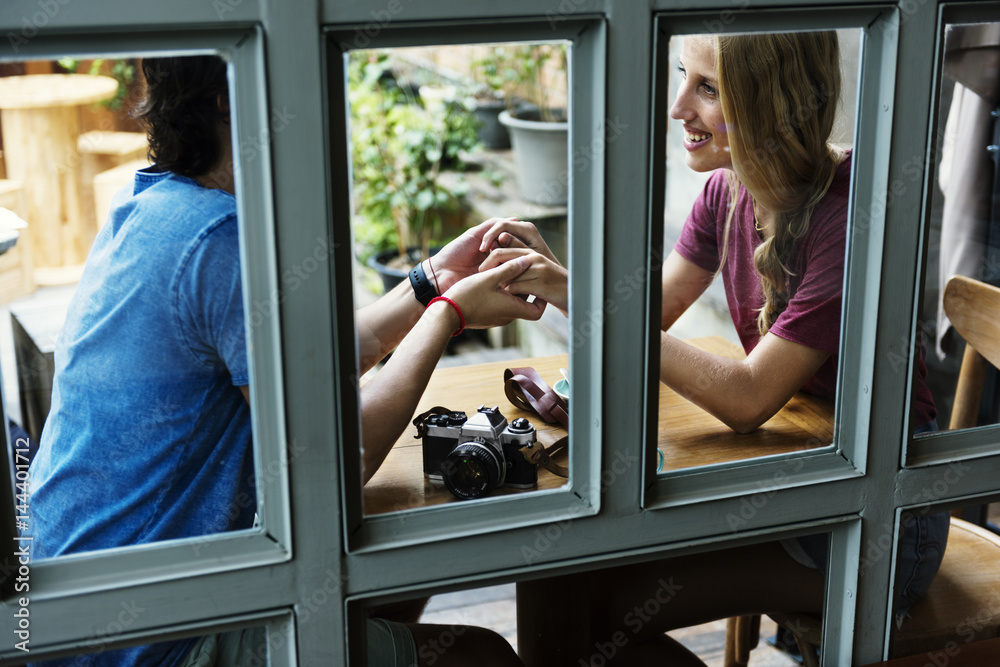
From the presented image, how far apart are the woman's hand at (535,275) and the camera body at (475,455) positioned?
0.17 meters

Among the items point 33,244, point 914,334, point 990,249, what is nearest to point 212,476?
point 33,244

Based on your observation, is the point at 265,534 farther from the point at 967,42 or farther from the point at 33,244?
the point at 967,42

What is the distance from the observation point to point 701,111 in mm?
1348

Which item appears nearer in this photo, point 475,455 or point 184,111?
point 184,111

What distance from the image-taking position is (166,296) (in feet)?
3.31

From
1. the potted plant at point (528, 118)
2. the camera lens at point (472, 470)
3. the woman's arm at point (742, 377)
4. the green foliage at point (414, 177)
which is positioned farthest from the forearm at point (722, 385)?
the green foliage at point (414, 177)

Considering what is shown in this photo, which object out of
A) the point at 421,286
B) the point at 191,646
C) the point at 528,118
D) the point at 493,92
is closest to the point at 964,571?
the point at 421,286

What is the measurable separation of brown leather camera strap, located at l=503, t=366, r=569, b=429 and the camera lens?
0.29 ft

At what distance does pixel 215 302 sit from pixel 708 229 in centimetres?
81

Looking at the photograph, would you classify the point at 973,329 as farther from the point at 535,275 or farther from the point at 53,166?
the point at 53,166

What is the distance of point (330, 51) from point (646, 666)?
Answer: 1.10 meters

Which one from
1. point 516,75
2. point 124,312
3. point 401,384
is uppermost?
point 516,75

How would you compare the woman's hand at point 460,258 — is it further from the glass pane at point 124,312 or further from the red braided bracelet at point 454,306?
the glass pane at point 124,312

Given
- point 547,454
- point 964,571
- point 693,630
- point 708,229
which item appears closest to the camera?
point 547,454
